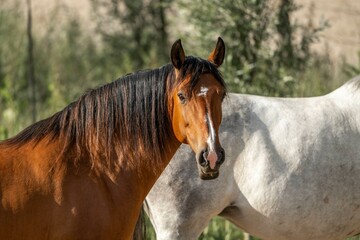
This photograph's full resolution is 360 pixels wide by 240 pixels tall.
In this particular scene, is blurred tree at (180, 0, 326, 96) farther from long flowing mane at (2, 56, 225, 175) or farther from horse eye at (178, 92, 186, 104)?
horse eye at (178, 92, 186, 104)

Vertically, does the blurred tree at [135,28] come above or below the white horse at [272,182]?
above

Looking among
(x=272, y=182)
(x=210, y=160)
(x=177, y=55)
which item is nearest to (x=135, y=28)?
(x=272, y=182)

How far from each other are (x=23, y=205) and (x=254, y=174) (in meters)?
1.81

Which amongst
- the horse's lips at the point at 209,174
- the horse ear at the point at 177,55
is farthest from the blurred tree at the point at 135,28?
the horse's lips at the point at 209,174

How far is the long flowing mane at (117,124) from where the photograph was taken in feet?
16.0

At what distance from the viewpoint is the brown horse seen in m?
4.61

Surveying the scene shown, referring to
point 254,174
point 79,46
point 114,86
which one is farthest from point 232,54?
point 79,46

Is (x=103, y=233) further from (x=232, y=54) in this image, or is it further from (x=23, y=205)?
(x=232, y=54)

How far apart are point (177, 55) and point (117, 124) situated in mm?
521

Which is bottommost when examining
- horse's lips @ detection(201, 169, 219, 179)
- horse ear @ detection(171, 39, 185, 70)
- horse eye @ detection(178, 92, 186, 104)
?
horse's lips @ detection(201, 169, 219, 179)

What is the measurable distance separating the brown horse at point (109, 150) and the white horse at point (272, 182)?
0.90 meters

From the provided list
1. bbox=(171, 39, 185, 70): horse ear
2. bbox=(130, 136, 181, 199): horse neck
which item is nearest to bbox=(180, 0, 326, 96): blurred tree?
bbox=(130, 136, 181, 199): horse neck

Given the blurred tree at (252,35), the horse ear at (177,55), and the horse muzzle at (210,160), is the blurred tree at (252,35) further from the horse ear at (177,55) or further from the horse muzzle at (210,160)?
the horse muzzle at (210,160)

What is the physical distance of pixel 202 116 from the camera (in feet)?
15.2
